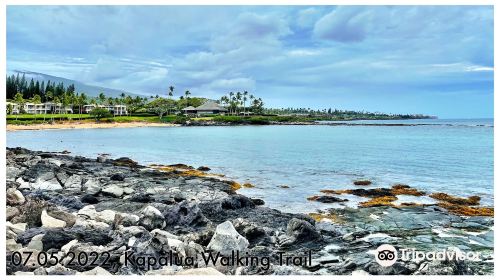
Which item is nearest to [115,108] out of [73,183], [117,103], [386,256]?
[117,103]

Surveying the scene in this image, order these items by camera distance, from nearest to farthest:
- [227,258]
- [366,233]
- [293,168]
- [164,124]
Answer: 1. [227,258]
2. [366,233]
3. [293,168]
4. [164,124]

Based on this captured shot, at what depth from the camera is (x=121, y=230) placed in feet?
29.5

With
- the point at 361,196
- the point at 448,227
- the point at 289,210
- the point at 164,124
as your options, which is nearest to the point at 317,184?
the point at 361,196

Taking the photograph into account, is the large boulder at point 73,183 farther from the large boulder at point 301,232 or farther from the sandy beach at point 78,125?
the sandy beach at point 78,125

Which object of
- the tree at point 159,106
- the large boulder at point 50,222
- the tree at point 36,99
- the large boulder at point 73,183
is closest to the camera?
the large boulder at point 50,222

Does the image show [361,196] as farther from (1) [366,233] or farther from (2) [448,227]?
(1) [366,233]

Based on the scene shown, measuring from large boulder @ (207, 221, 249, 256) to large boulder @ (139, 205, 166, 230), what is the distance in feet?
6.91

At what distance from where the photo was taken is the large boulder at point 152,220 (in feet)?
32.5

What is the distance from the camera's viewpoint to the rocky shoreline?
7.56 metres

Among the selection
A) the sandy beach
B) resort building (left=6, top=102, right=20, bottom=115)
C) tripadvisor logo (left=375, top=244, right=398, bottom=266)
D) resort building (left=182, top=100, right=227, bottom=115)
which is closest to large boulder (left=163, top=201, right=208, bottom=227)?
tripadvisor logo (left=375, top=244, right=398, bottom=266)

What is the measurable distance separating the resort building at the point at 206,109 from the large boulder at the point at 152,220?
122 metres

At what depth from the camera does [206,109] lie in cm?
13450

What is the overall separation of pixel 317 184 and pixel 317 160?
11.9 metres

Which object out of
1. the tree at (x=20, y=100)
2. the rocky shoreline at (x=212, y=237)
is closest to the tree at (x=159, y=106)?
the tree at (x=20, y=100)
